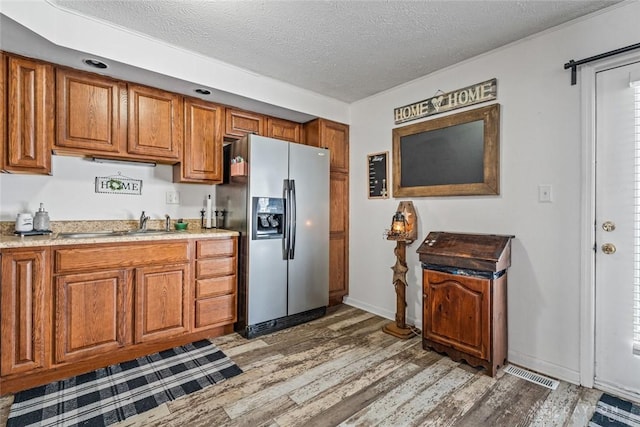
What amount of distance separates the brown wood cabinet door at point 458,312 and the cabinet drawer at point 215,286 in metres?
1.72


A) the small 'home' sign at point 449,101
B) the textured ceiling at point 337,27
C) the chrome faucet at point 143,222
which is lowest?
the chrome faucet at point 143,222

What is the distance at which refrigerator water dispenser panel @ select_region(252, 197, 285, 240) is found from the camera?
278 centimetres

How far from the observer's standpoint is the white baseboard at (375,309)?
2994 millimetres

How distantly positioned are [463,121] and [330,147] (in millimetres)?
1469

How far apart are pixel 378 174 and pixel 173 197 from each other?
2.16 meters

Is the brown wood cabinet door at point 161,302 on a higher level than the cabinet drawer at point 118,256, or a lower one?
lower

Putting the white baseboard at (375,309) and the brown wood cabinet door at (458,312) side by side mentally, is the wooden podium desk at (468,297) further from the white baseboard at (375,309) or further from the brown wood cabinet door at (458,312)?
the white baseboard at (375,309)

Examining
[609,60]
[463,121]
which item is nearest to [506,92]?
[463,121]

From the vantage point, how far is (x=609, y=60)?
1.91m

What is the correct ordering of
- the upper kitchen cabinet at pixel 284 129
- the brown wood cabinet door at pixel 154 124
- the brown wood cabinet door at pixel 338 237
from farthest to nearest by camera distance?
the brown wood cabinet door at pixel 338 237, the upper kitchen cabinet at pixel 284 129, the brown wood cabinet door at pixel 154 124

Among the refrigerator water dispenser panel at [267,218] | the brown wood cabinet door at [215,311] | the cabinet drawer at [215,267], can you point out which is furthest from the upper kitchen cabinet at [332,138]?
the brown wood cabinet door at [215,311]

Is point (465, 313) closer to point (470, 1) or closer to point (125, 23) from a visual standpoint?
point (470, 1)

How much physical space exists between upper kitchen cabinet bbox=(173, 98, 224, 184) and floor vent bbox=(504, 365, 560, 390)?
2.93 m

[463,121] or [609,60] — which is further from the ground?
[609,60]
